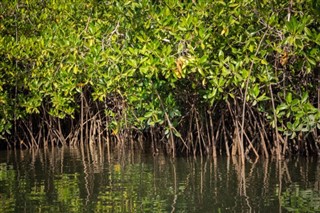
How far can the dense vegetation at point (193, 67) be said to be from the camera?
7328mm

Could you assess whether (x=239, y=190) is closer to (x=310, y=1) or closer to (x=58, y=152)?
(x=310, y=1)

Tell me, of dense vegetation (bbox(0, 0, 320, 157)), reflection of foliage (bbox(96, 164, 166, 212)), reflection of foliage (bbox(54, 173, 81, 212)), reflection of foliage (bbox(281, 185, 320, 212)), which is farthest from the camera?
dense vegetation (bbox(0, 0, 320, 157))

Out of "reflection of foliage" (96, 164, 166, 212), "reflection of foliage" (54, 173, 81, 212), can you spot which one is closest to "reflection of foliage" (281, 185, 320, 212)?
"reflection of foliage" (96, 164, 166, 212)

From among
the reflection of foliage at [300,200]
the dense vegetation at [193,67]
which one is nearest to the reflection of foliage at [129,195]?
A: the reflection of foliage at [300,200]

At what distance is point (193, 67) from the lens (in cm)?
751

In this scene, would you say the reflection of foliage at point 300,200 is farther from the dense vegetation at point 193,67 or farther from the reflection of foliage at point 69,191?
the reflection of foliage at point 69,191

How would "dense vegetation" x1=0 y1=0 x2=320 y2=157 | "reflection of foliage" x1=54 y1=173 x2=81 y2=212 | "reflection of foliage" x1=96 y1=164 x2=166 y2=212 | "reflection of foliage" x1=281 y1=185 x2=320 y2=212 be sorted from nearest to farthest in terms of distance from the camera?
1. "reflection of foliage" x1=281 y1=185 x2=320 y2=212
2. "reflection of foliage" x1=96 y1=164 x2=166 y2=212
3. "reflection of foliage" x1=54 y1=173 x2=81 y2=212
4. "dense vegetation" x1=0 y1=0 x2=320 y2=157

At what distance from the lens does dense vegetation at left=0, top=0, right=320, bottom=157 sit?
24.0 ft

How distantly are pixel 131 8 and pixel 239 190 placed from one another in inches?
109

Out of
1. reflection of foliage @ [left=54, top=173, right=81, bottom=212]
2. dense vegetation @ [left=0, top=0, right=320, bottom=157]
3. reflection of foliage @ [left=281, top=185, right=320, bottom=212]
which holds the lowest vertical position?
reflection of foliage @ [left=281, top=185, right=320, bottom=212]

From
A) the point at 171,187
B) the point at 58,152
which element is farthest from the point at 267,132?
the point at 58,152

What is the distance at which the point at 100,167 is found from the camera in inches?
336

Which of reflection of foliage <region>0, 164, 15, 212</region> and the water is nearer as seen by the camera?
the water

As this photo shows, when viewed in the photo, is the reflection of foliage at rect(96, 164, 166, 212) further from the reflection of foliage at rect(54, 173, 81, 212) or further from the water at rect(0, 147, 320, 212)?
the reflection of foliage at rect(54, 173, 81, 212)
